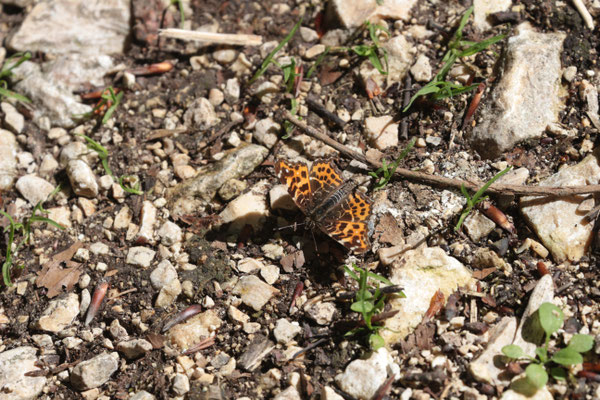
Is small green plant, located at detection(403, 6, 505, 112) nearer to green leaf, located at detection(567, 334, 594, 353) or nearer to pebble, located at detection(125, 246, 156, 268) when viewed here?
green leaf, located at detection(567, 334, 594, 353)

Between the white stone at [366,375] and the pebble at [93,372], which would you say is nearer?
the white stone at [366,375]

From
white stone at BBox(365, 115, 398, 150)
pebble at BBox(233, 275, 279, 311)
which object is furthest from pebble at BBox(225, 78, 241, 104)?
pebble at BBox(233, 275, 279, 311)

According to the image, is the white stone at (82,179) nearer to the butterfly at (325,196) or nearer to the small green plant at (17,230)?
the small green plant at (17,230)

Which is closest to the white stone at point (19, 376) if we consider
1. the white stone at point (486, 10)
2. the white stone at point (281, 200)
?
the white stone at point (281, 200)

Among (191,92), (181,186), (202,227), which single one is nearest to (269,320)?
(202,227)

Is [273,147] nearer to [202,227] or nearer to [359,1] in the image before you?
[202,227]

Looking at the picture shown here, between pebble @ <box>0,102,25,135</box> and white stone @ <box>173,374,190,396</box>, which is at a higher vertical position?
pebble @ <box>0,102,25,135</box>

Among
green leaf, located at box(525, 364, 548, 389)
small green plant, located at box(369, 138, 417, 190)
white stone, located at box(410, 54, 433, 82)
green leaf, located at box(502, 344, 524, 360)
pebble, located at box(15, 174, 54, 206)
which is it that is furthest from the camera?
pebble, located at box(15, 174, 54, 206)
